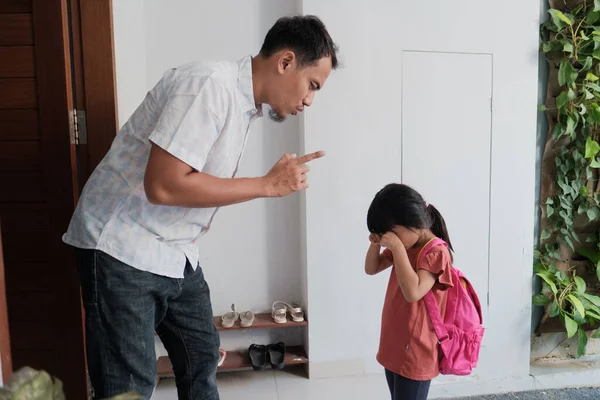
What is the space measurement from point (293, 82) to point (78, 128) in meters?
0.82

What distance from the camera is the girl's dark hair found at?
1449mm

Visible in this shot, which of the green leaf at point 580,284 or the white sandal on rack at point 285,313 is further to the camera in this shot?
the green leaf at point 580,284

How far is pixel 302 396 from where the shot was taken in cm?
206

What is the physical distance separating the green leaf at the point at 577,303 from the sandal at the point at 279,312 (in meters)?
1.37

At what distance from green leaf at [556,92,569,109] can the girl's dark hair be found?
3.95 ft

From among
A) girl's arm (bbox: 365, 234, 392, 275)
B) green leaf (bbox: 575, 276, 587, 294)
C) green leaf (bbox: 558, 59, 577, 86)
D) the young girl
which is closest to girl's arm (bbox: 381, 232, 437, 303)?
the young girl

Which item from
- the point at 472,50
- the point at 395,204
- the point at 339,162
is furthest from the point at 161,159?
the point at 472,50

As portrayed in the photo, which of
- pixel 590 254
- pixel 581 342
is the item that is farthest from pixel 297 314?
pixel 590 254

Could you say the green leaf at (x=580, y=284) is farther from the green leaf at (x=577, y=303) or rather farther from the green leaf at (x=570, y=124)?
the green leaf at (x=570, y=124)

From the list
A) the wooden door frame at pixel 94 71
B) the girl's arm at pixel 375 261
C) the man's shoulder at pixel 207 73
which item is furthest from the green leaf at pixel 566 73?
the wooden door frame at pixel 94 71

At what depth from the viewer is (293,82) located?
1.13 m

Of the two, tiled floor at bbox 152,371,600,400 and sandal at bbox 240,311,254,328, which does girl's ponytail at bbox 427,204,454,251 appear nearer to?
tiled floor at bbox 152,371,600,400

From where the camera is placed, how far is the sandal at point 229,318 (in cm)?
215

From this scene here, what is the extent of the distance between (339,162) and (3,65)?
132cm
